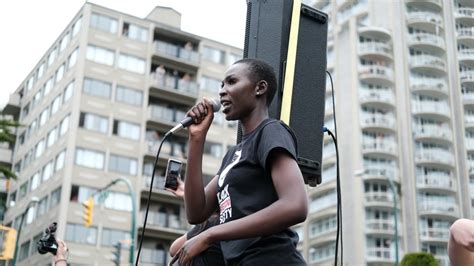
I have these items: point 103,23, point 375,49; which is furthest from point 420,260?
point 375,49

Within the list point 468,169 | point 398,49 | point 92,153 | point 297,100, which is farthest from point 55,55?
point 297,100

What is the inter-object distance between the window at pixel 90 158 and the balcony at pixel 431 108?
29552mm

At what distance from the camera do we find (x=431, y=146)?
212ft

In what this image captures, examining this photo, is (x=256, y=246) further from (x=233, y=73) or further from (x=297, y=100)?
(x=297, y=100)

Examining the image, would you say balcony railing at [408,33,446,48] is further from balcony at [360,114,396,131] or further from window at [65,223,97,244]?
window at [65,223,97,244]

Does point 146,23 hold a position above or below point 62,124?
above

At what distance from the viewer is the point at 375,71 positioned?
64.7 metres

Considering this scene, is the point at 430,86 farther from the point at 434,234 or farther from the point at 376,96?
the point at 434,234

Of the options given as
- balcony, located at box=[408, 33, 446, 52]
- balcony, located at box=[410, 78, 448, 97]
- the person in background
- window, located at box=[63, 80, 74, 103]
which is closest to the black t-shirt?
the person in background

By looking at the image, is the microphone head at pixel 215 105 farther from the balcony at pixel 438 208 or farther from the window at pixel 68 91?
the balcony at pixel 438 208

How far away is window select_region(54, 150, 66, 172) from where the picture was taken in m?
48.4

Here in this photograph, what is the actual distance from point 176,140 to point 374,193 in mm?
18159

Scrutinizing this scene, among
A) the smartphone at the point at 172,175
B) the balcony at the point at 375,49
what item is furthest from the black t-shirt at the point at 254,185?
the balcony at the point at 375,49

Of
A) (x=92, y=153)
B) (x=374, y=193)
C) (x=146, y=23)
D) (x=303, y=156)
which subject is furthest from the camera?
(x=374, y=193)
